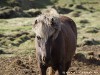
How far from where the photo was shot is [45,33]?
291 inches

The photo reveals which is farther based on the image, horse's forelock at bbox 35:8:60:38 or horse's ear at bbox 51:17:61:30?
horse's ear at bbox 51:17:61:30

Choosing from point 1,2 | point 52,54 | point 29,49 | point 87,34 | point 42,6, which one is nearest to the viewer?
point 52,54

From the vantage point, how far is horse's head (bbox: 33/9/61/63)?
741 cm

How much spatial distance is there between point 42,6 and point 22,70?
43.4 meters

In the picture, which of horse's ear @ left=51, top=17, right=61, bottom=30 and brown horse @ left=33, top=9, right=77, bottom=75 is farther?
horse's ear @ left=51, top=17, right=61, bottom=30

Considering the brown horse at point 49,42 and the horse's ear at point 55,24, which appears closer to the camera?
the brown horse at point 49,42

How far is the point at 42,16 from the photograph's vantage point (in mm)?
7773

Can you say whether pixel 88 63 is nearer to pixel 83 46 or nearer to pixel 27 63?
pixel 27 63

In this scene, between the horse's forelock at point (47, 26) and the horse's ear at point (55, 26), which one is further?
the horse's ear at point (55, 26)

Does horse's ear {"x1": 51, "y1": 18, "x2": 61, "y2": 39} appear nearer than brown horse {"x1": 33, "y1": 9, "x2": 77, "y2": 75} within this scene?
No

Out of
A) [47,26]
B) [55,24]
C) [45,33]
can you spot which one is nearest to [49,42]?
[45,33]

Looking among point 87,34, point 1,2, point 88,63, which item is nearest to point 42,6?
point 1,2

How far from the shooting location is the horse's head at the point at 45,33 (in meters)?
7.41

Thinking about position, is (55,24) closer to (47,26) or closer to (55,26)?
(55,26)
